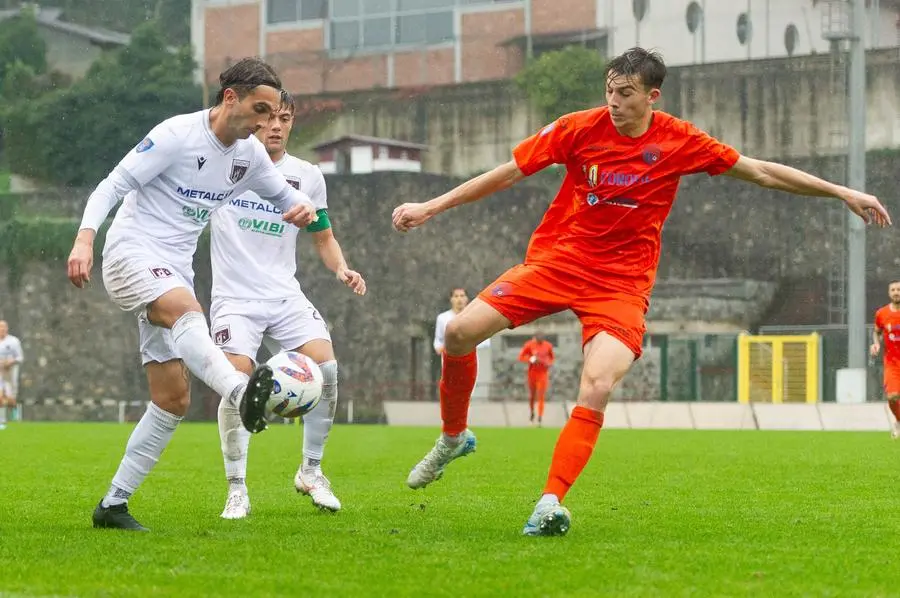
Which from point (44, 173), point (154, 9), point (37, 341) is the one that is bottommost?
point (37, 341)

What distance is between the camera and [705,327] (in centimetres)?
4653

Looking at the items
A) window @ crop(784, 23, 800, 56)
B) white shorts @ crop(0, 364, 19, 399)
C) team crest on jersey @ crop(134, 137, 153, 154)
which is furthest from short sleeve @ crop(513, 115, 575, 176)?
window @ crop(784, 23, 800, 56)

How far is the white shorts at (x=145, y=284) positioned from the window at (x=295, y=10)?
52.8 metres

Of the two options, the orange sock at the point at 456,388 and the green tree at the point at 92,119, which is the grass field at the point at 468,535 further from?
the green tree at the point at 92,119

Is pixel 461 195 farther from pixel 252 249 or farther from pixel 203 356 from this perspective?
pixel 252 249

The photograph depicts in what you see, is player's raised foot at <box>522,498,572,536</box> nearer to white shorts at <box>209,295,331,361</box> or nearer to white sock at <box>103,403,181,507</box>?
white sock at <box>103,403,181,507</box>

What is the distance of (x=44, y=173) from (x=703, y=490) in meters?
50.8

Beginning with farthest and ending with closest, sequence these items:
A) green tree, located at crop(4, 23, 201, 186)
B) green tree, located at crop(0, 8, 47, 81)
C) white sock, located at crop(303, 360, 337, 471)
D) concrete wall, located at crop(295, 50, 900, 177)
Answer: green tree, located at crop(0, 8, 47, 81)
green tree, located at crop(4, 23, 201, 186)
concrete wall, located at crop(295, 50, 900, 177)
white sock, located at crop(303, 360, 337, 471)

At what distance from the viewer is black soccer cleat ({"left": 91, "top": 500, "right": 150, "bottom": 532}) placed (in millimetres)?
8133

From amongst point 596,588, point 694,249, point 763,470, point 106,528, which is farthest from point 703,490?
point 694,249

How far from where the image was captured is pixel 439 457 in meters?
8.94

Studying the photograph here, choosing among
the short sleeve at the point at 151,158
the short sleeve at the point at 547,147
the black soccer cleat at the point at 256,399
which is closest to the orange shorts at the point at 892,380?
the short sleeve at the point at 547,147

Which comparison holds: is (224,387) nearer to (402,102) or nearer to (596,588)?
(596,588)

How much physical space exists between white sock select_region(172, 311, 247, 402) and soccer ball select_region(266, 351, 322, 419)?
202 millimetres
